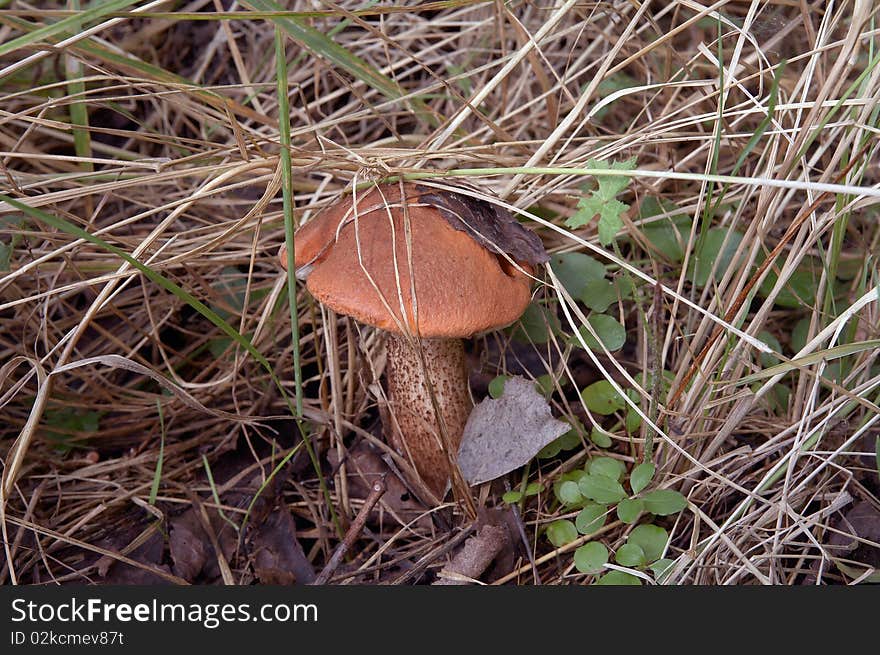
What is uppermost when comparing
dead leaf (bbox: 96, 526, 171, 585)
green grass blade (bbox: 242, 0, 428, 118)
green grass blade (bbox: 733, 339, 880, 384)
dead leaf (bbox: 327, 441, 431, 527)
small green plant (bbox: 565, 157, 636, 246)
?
green grass blade (bbox: 242, 0, 428, 118)

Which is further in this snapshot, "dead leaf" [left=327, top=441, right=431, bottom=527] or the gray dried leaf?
"dead leaf" [left=327, top=441, right=431, bottom=527]

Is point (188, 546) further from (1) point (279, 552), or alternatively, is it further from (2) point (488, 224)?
(2) point (488, 224)

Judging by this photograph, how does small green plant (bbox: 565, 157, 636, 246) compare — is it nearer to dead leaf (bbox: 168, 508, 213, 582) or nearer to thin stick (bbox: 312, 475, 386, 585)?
thin stick (bbox: 312, 475, 386, 585)

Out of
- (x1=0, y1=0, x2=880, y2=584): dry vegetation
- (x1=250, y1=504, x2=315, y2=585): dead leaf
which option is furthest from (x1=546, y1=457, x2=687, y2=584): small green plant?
(x1=250, y1=504, x2=315, y2=585): dead leaf

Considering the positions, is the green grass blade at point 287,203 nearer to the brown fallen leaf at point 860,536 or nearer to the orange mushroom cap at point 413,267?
the orange mushroom cap at point 413,267

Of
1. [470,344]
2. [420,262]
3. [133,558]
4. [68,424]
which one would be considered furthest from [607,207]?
[68,424]

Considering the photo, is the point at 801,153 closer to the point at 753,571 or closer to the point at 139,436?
the point at 753,571

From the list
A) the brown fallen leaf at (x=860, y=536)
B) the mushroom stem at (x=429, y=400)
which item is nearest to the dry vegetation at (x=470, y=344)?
the brown fallen leaf at (x=860, y=536)
